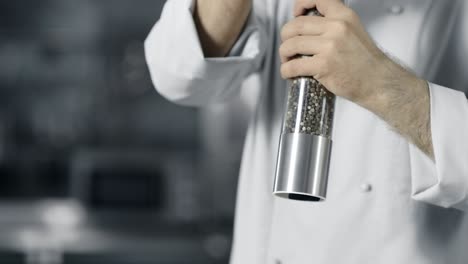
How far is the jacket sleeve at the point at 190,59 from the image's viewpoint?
982mm

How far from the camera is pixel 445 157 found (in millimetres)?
857

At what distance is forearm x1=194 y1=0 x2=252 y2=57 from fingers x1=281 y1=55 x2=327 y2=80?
206mm

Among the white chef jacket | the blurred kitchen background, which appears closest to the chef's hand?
the white chef jacket

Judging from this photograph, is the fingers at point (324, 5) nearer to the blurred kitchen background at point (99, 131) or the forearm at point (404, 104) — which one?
the forearm at point (404, 104)

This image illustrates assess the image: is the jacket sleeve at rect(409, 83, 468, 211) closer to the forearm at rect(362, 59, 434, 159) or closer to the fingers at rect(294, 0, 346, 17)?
the forearm at rect(362, 59, 434, 159)

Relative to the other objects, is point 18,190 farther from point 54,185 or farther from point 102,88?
point 102,88

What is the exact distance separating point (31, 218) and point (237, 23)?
2.63 m

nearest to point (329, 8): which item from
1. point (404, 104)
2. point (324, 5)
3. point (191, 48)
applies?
point (324, 5)

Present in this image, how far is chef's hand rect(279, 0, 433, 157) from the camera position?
0.77m

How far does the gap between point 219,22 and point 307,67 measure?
25 centimetres

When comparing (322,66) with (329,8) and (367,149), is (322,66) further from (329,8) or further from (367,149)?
(367,149)

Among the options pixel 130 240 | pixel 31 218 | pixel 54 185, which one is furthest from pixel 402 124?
pixel 54 185

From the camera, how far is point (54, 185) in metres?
3.75

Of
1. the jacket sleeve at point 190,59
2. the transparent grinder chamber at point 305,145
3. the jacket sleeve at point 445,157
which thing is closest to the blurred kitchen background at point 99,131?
the jacket sleeve at point 190,59
